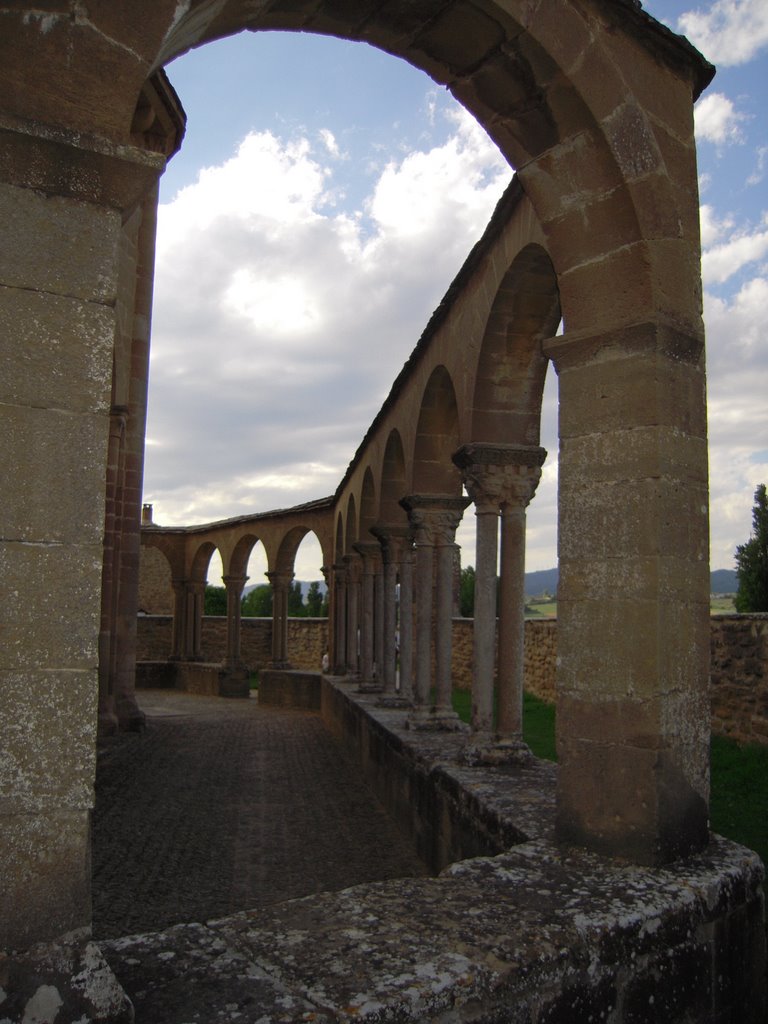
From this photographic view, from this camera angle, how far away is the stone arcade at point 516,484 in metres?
1.94

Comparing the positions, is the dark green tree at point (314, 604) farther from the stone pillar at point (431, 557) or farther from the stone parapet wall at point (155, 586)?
the stone pillar at point (431, 557)

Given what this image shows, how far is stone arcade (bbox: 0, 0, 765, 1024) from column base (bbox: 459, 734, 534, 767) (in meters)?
0.07

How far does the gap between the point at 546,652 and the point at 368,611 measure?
3442 mm

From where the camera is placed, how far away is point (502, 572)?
6.22m

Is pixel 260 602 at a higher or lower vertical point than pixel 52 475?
lower

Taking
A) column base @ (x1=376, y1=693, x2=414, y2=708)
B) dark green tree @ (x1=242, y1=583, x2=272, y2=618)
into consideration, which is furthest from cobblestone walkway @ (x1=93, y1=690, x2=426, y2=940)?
dark green tree @ (x1=242, y1=583, x2=272, y2=618)

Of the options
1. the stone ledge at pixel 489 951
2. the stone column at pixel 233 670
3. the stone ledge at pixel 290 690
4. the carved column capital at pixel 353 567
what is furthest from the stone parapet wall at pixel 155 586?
the stone ledge at pixel 489 951

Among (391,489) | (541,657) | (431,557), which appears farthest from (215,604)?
(431,557)

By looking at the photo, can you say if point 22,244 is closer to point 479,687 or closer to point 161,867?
point 161,867

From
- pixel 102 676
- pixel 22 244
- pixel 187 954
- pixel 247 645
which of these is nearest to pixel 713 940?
pixel 187 954

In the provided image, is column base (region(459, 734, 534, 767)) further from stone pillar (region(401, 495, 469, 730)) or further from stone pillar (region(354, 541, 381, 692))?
stone pillar (region(354, 541, 381, 692))

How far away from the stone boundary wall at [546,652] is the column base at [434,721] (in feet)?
10.0

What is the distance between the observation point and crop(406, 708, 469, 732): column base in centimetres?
797

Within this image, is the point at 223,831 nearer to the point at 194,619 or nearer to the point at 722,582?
the point at 194,619
